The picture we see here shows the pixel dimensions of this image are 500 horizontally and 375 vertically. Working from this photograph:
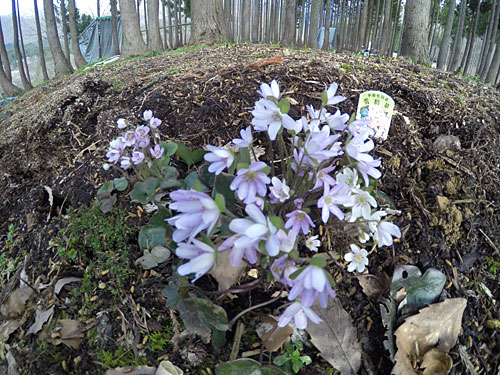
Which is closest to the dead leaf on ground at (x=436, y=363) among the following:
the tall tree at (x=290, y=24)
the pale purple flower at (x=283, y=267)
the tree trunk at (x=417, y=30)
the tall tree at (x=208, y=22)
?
the pale purple flower at (x=283, y=267)

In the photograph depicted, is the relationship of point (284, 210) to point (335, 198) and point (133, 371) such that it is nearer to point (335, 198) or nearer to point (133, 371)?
point (335, 198)

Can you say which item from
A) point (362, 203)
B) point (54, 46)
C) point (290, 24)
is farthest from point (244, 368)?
point (54, 46)

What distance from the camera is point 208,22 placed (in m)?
7.16

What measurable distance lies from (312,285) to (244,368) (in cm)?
46

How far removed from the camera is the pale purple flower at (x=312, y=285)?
798 mm

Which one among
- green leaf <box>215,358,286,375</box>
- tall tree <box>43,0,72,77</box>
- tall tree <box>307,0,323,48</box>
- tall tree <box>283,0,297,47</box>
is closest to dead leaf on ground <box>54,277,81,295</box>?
green leaf <box>215,358,286,375</box>

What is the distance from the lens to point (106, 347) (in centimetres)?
130

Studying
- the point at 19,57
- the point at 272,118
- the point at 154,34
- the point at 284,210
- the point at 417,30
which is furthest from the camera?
the point at 19,57

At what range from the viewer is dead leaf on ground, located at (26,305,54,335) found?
138 cm

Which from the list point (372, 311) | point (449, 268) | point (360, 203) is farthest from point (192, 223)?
point (449, 268)

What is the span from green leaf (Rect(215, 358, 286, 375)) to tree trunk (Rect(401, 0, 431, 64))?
19.8 ft

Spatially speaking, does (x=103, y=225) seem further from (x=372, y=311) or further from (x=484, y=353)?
(x=484, y=353)

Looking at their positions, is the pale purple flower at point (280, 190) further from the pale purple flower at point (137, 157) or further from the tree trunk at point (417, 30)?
the tree trunk at point (417, 30)

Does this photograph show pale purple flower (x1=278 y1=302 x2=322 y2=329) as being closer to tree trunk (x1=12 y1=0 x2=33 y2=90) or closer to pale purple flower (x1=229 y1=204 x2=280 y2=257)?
pale purple flower (x1=229 y1=204 x2=280 y2=257)
